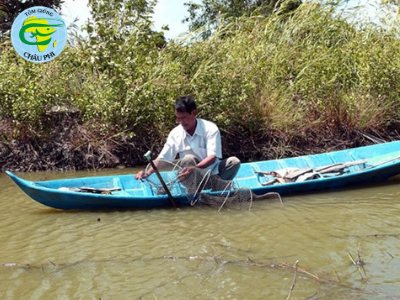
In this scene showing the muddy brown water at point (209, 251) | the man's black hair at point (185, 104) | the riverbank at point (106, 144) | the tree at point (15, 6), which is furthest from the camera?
the tree at point (15, 6)

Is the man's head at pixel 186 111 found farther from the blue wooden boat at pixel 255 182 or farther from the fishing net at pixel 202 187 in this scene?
the blue wooden boat at pixel 255 182

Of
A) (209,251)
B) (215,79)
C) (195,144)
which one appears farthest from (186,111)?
(215,79)

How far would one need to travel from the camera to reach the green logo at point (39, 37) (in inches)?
343

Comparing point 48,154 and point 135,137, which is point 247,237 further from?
point 48,154

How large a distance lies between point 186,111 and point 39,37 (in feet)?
17.1

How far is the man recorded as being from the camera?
5086mm

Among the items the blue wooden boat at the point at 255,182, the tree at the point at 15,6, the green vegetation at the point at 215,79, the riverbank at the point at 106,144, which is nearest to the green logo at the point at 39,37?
the green vegetation at the point at 215,79

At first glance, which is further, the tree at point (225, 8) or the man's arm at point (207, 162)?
the tree at point (225, 8)

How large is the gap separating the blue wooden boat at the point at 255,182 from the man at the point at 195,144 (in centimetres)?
29

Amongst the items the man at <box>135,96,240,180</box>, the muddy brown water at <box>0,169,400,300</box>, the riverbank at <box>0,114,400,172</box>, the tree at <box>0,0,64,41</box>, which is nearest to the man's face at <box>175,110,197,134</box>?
the man at <box>135,96,240,180</box>

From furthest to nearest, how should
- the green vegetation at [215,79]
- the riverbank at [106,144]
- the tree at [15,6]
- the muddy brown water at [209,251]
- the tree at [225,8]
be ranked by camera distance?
the tree at [225,8], the tree at [15,6], the riverbank at [106,144], the green vegetation at [215,79], the muddy brown water at [209,251]

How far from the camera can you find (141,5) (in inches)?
304

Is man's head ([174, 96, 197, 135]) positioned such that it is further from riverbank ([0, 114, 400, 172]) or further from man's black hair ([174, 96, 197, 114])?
riverbank ([0, 114, 400, 172])

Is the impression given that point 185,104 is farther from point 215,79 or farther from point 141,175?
point 215,79
